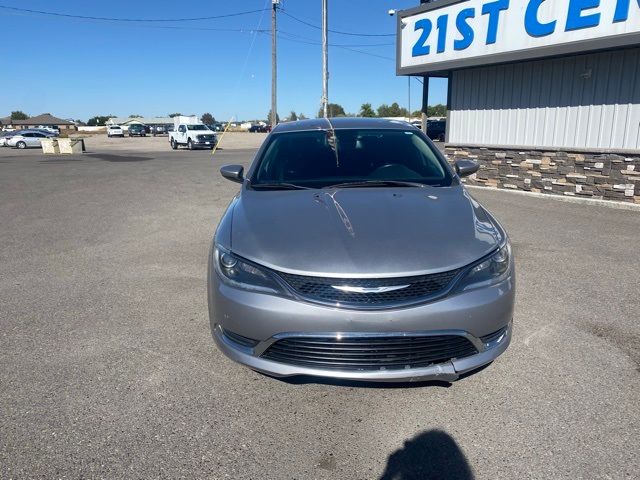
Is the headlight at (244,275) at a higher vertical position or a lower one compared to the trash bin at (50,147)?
higher

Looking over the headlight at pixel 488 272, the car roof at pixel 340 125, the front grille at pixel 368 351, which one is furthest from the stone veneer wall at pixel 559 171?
the front grille at pixel 368 351

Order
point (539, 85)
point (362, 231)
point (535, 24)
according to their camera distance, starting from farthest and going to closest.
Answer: point (539, 85), point (535, 24), point (362, 231)

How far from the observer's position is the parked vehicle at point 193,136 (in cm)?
3459

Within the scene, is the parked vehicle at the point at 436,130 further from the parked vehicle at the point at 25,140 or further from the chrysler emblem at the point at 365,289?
the chrysler emblem at the point at 365,289

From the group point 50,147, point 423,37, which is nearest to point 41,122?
point 50,147

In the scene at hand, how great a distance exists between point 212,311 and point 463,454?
1549mm

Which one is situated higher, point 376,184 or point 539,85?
point 539,85

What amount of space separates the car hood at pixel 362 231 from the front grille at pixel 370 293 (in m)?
0.04

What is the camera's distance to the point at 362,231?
2773 millimetres

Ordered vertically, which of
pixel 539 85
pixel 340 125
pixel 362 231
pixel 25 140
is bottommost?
pixel 25 140

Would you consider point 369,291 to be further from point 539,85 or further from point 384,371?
point 539,85

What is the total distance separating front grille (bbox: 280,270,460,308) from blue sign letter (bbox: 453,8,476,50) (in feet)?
31.0

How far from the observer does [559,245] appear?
628 centimetres

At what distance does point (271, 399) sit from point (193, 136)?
3402 cm
